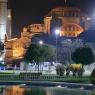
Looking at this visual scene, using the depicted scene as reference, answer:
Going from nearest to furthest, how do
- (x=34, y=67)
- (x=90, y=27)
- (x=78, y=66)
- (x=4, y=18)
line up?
(x=78, y=66) → (x=34, y=67) → (x=4, y=18) → (x=90, y=27)

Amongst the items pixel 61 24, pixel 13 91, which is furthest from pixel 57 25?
pixel 13 91

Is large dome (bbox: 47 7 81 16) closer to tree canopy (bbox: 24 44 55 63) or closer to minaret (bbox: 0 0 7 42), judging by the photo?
minaret (bbox: 0 0 7 42)

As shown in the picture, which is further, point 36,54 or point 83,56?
point 36,54

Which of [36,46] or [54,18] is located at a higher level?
[54,18]

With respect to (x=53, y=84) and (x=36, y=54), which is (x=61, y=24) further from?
(x=53, y=84)

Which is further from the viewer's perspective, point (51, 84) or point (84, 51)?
point (84, 51)

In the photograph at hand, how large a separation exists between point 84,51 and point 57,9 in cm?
8662

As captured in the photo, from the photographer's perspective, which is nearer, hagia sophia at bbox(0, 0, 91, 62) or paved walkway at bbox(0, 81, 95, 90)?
paved walkway at bbox(0, 81, 95, 90)

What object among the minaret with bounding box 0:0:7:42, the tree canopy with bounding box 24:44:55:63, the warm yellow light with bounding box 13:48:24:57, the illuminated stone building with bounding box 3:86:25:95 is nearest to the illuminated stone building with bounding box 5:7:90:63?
the warm yellow light with bounding box 13:48:24:57

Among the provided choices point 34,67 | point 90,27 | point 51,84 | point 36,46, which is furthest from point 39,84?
point 90,27

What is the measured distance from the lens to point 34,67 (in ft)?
220

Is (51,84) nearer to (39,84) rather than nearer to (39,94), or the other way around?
(39,84)

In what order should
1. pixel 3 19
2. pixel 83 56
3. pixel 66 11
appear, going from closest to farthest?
pixel 83 56 < pixel 3 19 < pixel 66 11

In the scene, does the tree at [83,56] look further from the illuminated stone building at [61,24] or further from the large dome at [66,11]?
the large dome at [66,11]
